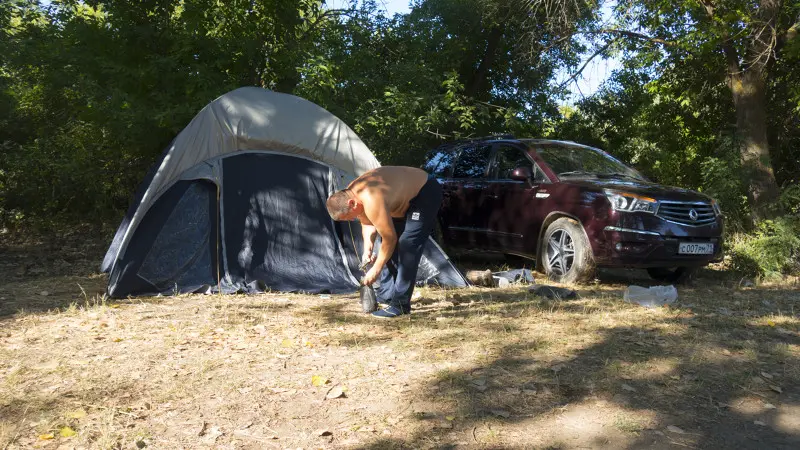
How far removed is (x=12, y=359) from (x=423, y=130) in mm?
8147

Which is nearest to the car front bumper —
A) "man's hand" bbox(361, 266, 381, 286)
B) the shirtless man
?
the shirtless man

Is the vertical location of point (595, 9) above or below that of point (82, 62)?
above

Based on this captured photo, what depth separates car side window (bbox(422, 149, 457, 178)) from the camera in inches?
398

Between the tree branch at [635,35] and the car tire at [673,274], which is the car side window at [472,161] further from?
the tree branch at [635,35]

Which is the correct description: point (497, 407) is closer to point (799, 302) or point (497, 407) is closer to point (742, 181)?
point (799, 302)

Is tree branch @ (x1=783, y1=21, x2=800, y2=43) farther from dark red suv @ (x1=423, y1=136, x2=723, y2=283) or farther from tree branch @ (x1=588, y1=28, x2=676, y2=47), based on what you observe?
dark red suv @ (x1=423, y1=136, x2=723, y2=283)

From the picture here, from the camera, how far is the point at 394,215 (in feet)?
Result: 20.2

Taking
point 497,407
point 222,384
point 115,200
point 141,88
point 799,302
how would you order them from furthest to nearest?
point 115,200, point 141,88, point 799,302, point 222,384, point 497,407

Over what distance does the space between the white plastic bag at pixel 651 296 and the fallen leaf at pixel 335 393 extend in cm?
379

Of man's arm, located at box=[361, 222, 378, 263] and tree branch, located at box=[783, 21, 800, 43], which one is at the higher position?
tree branch, located at box=[783, 21, 800, 43]

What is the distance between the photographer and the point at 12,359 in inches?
→ 190

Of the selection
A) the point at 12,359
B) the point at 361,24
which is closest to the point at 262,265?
the point at 12,359

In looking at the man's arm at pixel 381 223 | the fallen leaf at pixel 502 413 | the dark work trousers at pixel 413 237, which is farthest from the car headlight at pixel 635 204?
the fallen leaf at pixel 502 413

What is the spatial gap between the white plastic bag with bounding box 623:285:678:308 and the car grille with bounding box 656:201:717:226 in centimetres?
98
